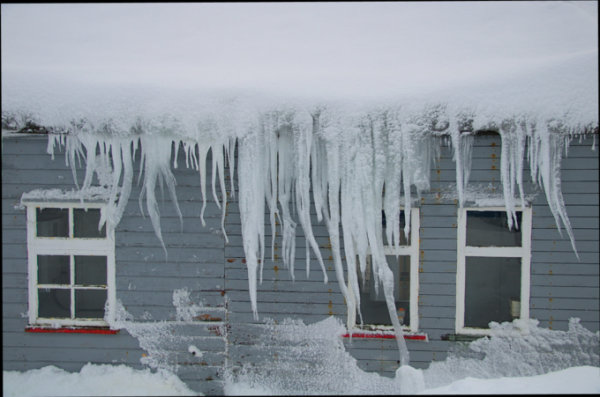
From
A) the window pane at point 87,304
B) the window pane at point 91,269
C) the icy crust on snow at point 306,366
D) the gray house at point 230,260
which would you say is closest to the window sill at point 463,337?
the gray house at point 230,260

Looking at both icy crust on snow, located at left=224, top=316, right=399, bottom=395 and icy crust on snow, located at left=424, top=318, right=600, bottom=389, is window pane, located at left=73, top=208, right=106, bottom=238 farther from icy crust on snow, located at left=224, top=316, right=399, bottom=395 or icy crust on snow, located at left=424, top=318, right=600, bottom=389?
icy crust on snow, located at left=424, top=318, right=600, bottom=389

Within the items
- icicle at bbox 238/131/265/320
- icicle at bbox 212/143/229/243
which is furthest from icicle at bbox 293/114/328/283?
Answer: icicle at bbox 212/143/229/243

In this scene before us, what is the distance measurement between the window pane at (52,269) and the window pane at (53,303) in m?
0.20

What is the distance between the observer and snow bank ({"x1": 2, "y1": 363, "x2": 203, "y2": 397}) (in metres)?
3.04

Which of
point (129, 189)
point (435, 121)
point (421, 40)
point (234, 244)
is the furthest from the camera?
point (421, 40)

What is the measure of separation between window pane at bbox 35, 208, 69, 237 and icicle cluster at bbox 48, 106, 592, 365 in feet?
2.48

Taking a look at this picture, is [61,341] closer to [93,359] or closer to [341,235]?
[93,359]

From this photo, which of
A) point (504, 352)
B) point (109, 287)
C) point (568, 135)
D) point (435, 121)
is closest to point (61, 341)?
point (109, 287)

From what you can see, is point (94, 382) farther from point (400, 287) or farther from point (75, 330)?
point (400, 287)

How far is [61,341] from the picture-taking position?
3.19m

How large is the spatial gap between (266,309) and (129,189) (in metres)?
1.76

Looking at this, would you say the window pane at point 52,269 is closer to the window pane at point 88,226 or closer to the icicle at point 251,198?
the window pane at point 88,226

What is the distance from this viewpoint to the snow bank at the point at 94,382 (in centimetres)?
304

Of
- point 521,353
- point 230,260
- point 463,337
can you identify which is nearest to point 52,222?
point 230,260
